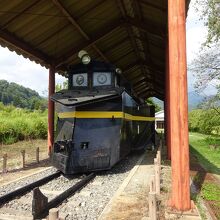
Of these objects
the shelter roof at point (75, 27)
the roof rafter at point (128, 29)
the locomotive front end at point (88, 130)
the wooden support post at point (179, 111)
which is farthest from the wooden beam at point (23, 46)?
the wooden support post at point (179, 111)

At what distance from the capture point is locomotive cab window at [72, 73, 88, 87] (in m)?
10.6

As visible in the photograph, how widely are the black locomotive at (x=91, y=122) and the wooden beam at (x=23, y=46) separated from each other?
2390 millimetres

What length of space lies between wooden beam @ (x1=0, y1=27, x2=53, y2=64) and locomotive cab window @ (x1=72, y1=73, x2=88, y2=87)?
2273mm

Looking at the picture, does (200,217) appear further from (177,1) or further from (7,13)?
(7,13)

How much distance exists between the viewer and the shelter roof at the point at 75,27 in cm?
1018

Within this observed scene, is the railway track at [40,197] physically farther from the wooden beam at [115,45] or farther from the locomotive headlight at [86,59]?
the wooden beam at [115,45]

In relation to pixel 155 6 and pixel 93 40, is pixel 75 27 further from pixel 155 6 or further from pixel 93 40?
pixel 155 6

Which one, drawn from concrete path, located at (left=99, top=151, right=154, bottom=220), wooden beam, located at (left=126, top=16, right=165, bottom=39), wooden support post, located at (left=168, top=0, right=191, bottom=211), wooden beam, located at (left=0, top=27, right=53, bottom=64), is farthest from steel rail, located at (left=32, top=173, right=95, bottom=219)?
wooden beam, located at (left=126, top=16, right=165, bottom=39)

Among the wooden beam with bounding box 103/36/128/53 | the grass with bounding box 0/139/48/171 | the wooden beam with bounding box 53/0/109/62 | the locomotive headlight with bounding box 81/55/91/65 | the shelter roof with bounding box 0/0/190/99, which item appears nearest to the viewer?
the wooden beam with bounding box 53/0/109/62

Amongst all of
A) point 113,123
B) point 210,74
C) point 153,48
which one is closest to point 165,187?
point 113,123

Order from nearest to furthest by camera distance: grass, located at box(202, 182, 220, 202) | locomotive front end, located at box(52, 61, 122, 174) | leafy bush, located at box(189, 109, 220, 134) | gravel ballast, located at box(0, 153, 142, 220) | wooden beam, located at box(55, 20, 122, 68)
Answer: gravel ballast, located at box(0, 153, 142, 220), grass, located at box(202, 182, 220, 202), locomotive front end, located at box(52, 61, 122, 174), wooden beam, located at box(55, 20, 122, 68), leafy bush, located at box(189, 109, 220, 134)

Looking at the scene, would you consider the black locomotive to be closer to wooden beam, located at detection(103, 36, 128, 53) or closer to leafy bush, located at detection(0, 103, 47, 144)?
wooden beam, located at detection(103, 36, 128, 53)

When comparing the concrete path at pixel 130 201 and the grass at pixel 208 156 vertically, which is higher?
the grass at pixel 208 156

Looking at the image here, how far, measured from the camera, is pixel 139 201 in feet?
20.8
